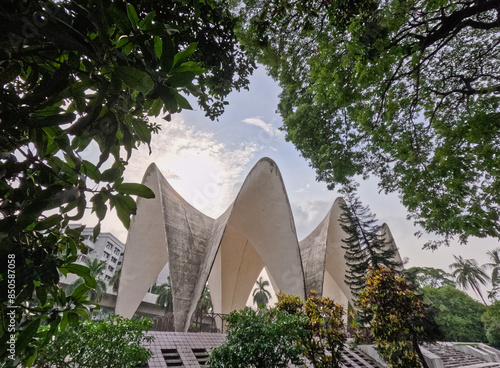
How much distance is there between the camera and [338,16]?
2.96 m

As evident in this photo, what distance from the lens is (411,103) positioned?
20.1 ft

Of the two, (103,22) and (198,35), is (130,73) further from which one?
(198,35)

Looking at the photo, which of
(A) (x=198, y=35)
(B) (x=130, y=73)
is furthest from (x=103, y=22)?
(A) (x=198, y=35)

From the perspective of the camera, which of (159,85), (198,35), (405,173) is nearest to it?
(159,85)

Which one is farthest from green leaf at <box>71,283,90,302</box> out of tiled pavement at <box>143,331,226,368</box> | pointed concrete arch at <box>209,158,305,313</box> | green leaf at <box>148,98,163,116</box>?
pointed concrete arch at <box>209,158,305,313</box>

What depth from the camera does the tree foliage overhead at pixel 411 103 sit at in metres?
4.23

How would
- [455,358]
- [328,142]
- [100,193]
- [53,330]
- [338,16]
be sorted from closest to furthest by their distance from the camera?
1. [100,193]
2. [53,330]
3. [338,16]
4. [328,142]
5. [455,358]

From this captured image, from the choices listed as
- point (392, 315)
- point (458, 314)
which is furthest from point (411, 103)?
point (458, 314)

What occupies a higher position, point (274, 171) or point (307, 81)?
point (274, 171)


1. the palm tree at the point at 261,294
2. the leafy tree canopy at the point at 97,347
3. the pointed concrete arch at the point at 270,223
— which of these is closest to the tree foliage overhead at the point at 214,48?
the leafy tree canopy at the point at 97,347

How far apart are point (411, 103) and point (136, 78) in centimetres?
712

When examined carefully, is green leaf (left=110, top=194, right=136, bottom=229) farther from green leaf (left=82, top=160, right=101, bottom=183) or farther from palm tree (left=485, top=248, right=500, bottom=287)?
palm tree (left=485, top=248, right=500, bottom=287)

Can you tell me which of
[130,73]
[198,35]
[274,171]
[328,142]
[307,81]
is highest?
[274,171]

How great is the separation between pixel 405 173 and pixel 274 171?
854 centimetres
